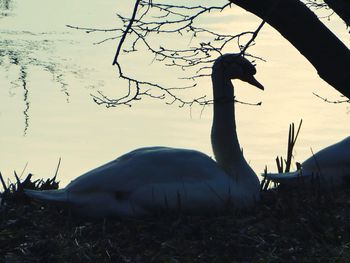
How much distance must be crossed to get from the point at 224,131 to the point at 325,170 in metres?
1.20

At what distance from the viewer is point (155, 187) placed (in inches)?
380

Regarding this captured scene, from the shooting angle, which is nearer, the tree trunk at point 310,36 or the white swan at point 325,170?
the tree trunk at point 310,36

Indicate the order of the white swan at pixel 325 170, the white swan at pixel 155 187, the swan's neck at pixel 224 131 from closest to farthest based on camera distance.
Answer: the white swan at pixel 155 187 < the swan's neck at pixel 224 131 < the white swan at pixel 325 170

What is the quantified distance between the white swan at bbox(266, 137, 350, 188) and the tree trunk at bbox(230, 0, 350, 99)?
144 cm

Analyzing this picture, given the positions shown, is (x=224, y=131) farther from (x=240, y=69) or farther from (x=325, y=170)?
(x=325, y=170)

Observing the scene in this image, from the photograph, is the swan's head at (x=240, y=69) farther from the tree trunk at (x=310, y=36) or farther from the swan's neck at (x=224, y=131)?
the tree trunk at (x=310, y=36)

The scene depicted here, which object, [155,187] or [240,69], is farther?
[240,69]

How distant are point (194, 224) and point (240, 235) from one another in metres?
0.45

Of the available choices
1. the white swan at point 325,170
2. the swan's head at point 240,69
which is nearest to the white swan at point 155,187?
the swan's head at point 240,69

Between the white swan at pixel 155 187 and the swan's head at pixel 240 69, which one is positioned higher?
the swan's head at pixel 240 69

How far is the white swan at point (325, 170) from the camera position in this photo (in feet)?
36.1

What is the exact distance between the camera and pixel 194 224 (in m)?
9.33

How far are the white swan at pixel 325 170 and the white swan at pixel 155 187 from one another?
2.68ft

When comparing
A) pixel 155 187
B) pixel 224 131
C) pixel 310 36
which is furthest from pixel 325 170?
pixel 155 187
